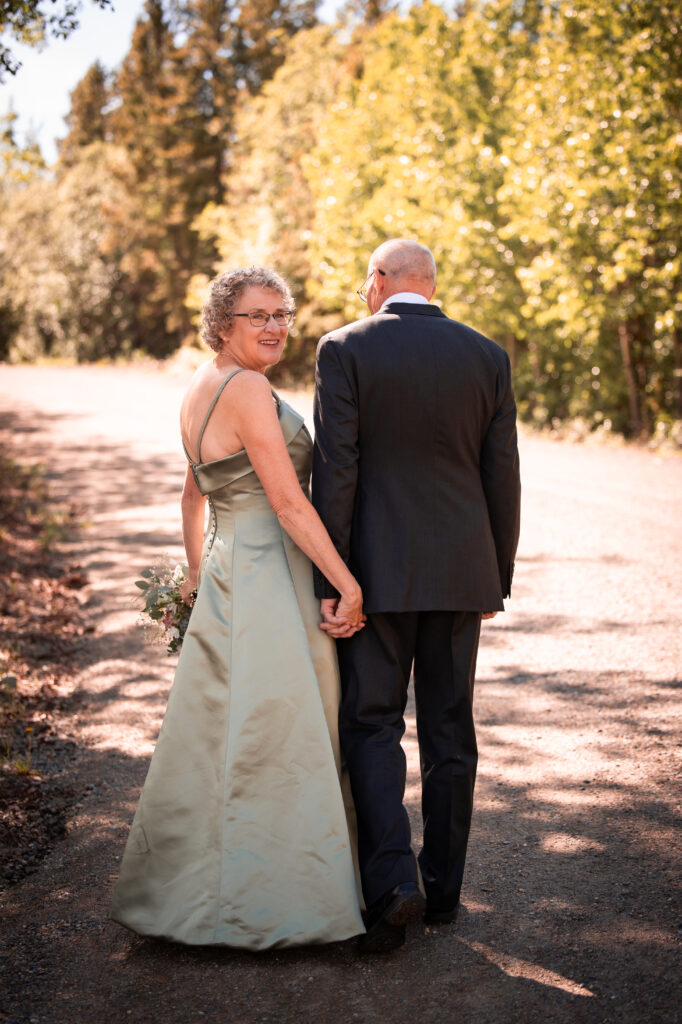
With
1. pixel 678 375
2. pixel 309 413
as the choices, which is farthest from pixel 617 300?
pixel 309 413

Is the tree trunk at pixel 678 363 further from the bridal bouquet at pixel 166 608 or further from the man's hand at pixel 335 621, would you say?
the man's hand at pixel 335 621

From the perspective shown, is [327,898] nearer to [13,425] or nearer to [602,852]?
[602,852]

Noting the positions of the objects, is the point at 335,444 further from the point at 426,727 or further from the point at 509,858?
the point at 509,858

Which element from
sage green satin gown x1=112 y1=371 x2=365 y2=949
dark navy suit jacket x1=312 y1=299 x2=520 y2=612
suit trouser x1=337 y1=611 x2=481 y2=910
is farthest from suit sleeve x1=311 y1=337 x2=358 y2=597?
suit trouser x1=337 y1=611 x2=481 y2=910

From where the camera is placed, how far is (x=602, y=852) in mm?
3596

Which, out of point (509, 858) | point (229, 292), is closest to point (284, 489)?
point (229, 292)

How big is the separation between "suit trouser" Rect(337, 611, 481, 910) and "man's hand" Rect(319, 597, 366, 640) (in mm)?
62

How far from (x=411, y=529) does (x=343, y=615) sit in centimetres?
37

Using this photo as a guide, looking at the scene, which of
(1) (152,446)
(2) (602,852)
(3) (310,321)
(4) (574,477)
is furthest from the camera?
(3) (310,321)

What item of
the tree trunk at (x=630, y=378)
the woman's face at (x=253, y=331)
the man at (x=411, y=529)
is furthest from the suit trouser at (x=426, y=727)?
the tree trunk at (x=630, y=378)

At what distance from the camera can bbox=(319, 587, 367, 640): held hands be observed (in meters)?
3.12

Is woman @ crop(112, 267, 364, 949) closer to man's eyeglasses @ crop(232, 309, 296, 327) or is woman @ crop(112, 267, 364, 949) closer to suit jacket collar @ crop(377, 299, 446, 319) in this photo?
man's eyeglasses @ crop(232, 309, 296, 327)

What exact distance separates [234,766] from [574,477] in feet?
33.3

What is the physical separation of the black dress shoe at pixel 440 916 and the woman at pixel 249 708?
0.36m
